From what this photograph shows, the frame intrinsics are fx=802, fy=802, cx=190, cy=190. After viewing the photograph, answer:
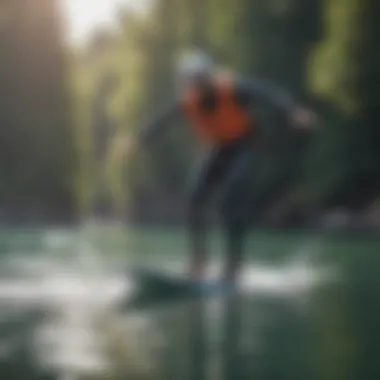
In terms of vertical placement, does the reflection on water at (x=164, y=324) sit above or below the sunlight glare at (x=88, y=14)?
below

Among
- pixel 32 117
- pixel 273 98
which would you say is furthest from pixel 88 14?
pixel 273 98

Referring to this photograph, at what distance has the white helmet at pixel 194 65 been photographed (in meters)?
0.92

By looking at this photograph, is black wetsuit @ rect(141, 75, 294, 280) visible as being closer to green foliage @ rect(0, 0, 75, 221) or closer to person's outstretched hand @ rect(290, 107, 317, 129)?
person's outstretched hand @ rect(290, 107, 317, 129)

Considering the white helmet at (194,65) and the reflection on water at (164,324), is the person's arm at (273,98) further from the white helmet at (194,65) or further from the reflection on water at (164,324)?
the reflection on water at (164,324)

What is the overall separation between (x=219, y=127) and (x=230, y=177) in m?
0.06

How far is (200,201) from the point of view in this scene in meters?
0.94

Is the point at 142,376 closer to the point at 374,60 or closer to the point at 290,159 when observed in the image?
the point at 290,159

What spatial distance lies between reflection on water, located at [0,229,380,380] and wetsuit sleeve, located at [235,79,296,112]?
18 centimetres

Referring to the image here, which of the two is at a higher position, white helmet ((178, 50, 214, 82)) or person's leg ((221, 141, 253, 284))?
white helmet ((178, 50, 214, 82))

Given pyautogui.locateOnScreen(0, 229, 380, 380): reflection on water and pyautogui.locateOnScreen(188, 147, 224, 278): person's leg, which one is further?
pyautogui.locateOnScreen(188, 147, 224, 278): person's leg

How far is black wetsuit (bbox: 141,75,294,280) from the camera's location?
0.92 metres

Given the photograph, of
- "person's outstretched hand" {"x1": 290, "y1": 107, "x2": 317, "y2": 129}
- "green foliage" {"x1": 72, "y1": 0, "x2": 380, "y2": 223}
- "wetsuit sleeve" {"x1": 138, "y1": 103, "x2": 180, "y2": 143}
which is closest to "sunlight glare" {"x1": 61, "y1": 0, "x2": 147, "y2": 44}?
"green foliage" {"x1": 72, "y1": 0, "x2": 380, "y2": 223}

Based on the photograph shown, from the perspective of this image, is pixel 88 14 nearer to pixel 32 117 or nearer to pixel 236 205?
pixel 32 117

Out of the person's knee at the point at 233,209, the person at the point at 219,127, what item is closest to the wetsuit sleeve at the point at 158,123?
the person at the point at 219,127
